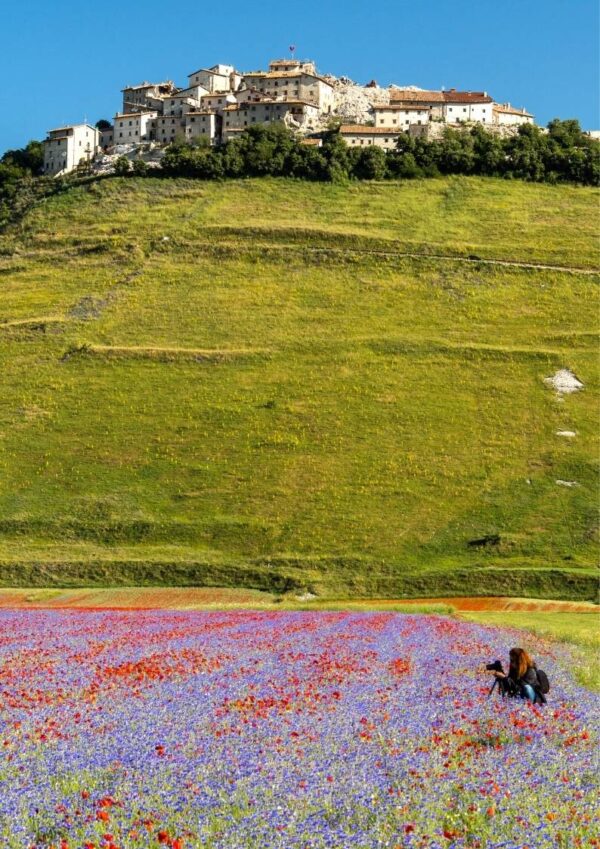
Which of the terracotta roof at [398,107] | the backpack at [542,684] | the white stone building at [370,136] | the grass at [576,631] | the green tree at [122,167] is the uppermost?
the terracotta roof at [398,107]

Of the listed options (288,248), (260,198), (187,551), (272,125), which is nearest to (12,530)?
(187,551)

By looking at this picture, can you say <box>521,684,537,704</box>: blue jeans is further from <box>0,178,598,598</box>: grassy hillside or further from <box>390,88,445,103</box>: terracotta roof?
<box>390,88,445,103</box>: terracotta roof

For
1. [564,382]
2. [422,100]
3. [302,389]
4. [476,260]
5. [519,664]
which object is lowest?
[302,389]

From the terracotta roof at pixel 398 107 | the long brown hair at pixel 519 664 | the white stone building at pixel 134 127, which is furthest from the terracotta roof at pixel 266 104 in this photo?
the long brown hair at pixel 519 664

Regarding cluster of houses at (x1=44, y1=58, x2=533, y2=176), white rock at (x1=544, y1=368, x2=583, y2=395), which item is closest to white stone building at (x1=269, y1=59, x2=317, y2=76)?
cluster of houses at (x1=44, y1=58, x2=533, y2=176)

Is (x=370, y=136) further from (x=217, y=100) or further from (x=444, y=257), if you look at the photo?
(x=444, y=257)

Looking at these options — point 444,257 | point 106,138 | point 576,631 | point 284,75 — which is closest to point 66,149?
point 106,138

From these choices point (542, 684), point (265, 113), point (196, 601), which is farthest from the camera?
point (265, 113)

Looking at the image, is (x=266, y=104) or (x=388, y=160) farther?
(x=266, y=104)

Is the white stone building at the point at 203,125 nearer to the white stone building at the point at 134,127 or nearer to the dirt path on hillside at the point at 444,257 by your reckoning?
the white stone building at the point at 134,127
